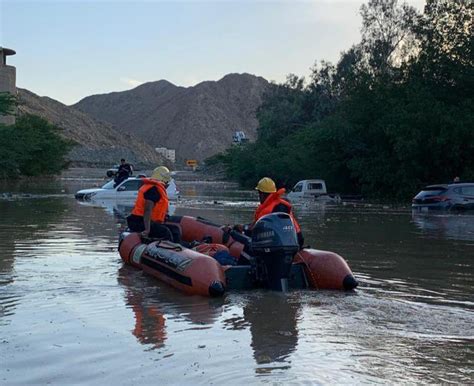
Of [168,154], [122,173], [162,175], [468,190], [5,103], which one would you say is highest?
[168,154]

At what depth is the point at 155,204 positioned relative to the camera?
13031mm

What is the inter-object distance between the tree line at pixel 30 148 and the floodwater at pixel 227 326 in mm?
34038

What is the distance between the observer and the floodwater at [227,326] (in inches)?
253

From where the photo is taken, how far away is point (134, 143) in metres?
184

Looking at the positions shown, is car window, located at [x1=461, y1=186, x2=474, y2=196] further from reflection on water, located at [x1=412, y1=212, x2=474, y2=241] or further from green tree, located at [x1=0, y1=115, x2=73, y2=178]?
green tree, located at [x1=0, y1=115, x2=73, y2=178]

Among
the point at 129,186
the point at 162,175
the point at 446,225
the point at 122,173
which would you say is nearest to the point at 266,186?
the point at 162,175

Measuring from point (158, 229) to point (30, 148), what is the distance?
144 feet

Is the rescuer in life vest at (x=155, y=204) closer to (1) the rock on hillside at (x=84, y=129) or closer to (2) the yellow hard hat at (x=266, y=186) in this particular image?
(2) the yellow hard hat at (x=266, y=186)

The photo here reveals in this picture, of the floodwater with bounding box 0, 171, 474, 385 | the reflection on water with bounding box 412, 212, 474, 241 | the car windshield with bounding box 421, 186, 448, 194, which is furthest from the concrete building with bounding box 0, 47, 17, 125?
the floodwater with bounding box 0, 171, 474, 385

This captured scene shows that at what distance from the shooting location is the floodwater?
21.1 feet

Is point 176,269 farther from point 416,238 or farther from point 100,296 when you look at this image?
point 416,238

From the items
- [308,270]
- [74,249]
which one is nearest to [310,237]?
[74,249]

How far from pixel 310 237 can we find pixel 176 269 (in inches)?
334

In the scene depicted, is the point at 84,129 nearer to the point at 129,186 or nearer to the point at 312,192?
the point at 312,192
